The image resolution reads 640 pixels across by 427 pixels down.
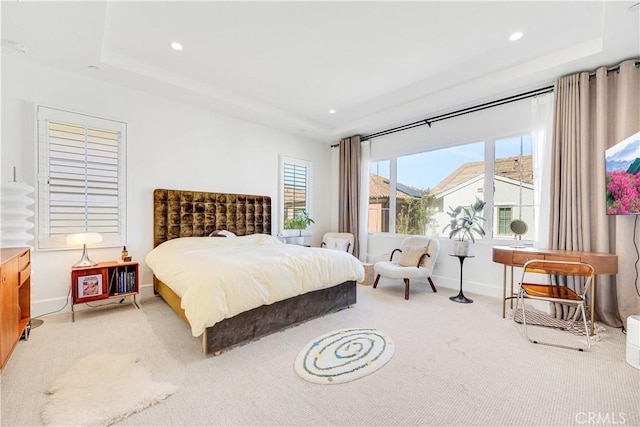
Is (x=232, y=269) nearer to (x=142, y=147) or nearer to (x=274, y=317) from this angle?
(x=274, y=317)

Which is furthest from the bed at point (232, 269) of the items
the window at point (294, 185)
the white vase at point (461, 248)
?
the white vase at point (461, 248)

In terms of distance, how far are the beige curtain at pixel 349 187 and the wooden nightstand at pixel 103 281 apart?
372 centimetres

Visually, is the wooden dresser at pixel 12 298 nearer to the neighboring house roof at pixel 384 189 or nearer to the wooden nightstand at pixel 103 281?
the wooden nightstand at pixel 103 281

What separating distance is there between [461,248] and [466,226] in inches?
12.8

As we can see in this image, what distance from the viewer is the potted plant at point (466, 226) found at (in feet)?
12.9

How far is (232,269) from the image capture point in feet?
7.89

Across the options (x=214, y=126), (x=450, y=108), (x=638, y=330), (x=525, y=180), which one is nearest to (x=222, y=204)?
(x=214, y=126)

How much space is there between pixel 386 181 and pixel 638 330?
12.8 feet

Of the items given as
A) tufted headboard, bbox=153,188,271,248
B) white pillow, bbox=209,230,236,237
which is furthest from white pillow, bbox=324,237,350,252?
white pillow, bbox=209,230,236,237

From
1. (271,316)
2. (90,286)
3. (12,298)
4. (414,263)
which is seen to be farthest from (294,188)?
(12,298)

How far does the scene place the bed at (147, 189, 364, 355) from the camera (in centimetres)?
228

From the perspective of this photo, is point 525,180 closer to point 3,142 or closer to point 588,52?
point 588,52

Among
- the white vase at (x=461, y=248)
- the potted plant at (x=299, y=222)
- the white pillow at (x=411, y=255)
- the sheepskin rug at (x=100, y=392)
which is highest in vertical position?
the potted plant at (x=299, y=222)

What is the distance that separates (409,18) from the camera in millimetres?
2494
